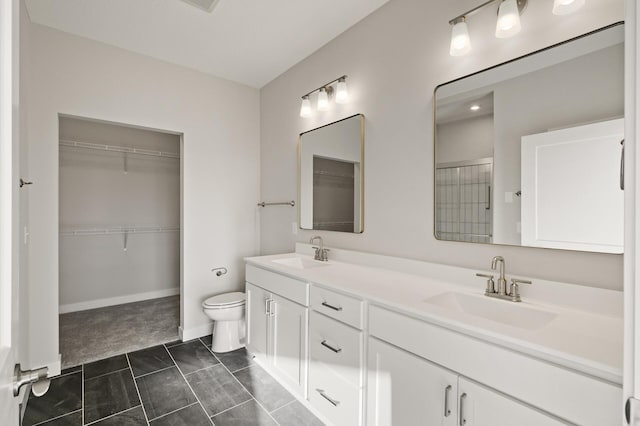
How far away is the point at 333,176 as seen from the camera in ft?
8.37

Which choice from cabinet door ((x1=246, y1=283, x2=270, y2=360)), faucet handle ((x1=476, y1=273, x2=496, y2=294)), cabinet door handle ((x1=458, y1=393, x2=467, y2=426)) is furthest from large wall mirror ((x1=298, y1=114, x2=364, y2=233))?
cabinet door handle ((x1=458, y1=393, x2=467, y2=426))

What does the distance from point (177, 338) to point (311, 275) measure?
6.16ft

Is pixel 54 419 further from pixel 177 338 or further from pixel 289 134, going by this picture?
pixel 289 134

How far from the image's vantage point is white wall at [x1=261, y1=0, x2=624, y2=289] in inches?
53.6

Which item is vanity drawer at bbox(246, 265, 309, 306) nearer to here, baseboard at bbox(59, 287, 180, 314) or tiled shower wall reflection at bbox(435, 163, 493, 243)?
tiled shower wall reflection at bbox(435, 163, 493, 243)

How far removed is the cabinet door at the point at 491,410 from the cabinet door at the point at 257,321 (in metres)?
1.47

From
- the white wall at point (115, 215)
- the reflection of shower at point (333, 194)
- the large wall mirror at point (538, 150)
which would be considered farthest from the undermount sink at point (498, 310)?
the white wall at point (115, 215)

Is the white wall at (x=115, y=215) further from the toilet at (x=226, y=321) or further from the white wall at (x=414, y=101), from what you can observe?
the white wall at (x=414, y=101)

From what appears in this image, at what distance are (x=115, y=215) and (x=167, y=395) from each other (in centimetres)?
274

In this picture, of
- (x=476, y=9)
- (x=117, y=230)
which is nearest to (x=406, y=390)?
(x=476, y=9)

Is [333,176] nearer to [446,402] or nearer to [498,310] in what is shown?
[498,310]

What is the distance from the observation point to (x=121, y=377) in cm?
229

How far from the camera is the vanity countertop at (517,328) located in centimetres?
90

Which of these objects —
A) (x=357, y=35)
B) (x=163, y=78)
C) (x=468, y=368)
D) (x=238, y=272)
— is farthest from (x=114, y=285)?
(x=468, y=368)
